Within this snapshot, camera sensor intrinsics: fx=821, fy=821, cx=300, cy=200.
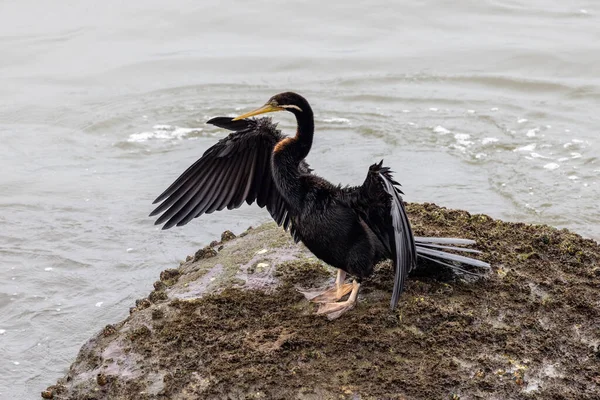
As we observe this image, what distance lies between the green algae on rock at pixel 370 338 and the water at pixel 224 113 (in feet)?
3.59

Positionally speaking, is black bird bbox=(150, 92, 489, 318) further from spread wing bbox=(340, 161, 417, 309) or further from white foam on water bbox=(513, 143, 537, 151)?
white foam on water bbox=(513, 143, 537, 151)

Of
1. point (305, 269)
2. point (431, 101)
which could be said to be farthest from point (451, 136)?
point (305, 269)

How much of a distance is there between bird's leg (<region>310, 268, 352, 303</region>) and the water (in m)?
1.84

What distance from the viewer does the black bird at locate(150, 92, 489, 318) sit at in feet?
14.0

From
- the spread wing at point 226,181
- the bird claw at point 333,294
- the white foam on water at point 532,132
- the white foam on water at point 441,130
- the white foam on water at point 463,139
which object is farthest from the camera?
the white foam on water at point 441,130

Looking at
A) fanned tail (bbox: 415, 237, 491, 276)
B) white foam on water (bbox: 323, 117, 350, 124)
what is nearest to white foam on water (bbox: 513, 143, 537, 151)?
white foam on water (bbox: 323, 117, 350, 124)

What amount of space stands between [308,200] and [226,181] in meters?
0.76

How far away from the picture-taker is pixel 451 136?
30.8ft

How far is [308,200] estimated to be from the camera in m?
4.62

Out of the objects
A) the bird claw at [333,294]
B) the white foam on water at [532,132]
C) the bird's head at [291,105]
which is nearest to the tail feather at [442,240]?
the bird claw at [333,294]

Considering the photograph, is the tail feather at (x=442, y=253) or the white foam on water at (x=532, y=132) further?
the white foam on water at (x=532, y=132)

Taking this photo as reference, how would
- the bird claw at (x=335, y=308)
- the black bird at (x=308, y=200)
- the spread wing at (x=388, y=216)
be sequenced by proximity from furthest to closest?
the bird claw at (x=335, y=308) → the black bird at (x=308, y=200) → the spread wing at (x=388, y=216)

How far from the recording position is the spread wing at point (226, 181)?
16.7 ft

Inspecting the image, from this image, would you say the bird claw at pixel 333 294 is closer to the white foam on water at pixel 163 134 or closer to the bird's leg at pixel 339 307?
the bird's leg at pixel 339 307
